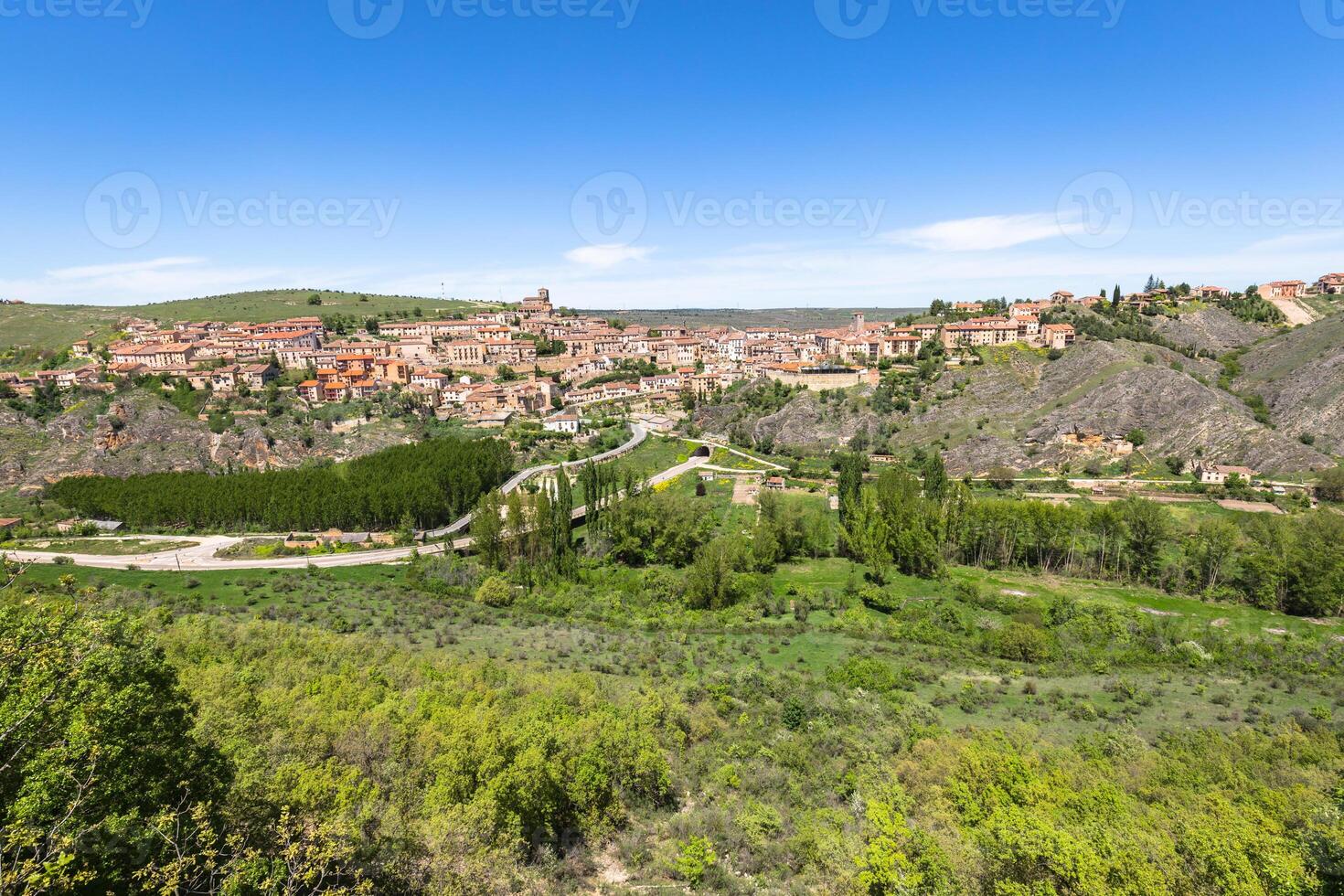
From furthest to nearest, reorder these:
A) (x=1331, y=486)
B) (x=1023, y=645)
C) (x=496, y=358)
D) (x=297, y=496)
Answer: (x=496, y=358) → (x=297, y=496) → (x=1331, y=486) → (x=1023, y=645)

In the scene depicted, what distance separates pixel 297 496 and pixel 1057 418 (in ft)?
276

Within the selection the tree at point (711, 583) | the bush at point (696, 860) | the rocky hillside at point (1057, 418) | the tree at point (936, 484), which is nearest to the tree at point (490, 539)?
the tree at point (711, 583)

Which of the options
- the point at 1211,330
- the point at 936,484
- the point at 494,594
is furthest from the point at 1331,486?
the point at 494,594

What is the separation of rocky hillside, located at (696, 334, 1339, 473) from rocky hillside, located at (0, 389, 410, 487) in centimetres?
5117

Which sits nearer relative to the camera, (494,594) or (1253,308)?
(494,594)

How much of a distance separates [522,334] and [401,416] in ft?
153

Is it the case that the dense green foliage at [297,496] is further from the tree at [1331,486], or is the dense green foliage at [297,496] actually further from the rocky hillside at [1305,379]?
the rocky hillside at [1305,379]

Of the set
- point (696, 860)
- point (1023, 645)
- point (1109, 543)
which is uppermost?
point (696, 860)

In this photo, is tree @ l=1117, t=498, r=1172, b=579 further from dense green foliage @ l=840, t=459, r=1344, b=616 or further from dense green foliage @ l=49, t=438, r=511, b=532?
dense green foliage @ l=49, t=438, r=511, b=532

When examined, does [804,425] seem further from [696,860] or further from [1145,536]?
[696,860]

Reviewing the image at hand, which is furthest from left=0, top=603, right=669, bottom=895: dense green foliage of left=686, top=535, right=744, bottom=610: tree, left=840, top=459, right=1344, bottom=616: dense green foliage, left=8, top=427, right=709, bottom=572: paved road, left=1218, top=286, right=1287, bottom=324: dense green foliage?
left=1218, top=286, right=1287, bottom=324: dense green foliage

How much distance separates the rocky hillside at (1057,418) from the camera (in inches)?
2720

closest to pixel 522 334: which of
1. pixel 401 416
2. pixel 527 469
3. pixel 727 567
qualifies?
pixel 401 416

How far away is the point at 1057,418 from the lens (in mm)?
76188
